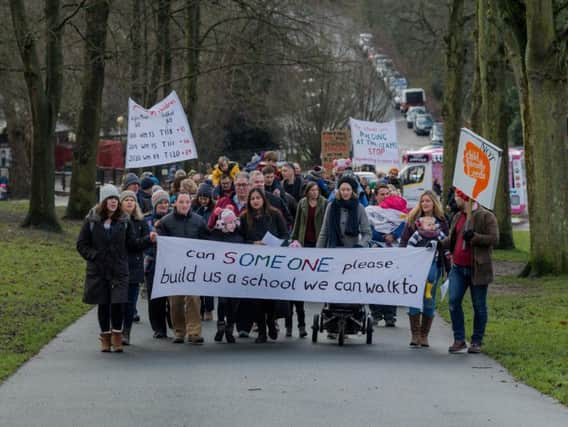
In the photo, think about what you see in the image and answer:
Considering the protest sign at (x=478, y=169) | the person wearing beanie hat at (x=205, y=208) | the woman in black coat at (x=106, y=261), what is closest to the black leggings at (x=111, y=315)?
the woman in black coat at (x=106, y=261)

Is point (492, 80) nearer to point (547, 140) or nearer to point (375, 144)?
point (375, 144)

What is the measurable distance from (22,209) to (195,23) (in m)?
7.44

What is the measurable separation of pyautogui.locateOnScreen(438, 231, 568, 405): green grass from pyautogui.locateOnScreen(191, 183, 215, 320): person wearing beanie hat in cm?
308

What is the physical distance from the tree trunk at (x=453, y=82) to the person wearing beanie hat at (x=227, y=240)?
19.7 meters

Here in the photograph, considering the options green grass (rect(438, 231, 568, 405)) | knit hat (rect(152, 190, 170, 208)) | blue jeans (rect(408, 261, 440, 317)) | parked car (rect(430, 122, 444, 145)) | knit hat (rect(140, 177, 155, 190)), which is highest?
parked car (rect(430, 122, 444, 145))

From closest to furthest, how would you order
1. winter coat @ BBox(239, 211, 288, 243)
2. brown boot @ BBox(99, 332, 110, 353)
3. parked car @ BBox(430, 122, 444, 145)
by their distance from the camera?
1. brown boot @ BBox(99, 332, 110, 353)
2. winter coat @ BBox(239, 211, 288, 243)
3. parked car @ BBox(430, 122, 444, 145)

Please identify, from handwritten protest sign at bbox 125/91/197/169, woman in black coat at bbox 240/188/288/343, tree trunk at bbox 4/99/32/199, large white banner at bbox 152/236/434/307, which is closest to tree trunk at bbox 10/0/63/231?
handwritten protest sign at bbox 125/91/197/169

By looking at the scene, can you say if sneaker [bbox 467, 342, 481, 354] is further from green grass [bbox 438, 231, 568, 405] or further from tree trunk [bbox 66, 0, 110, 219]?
tree trunk [bbox 66, 0, 110, 219]

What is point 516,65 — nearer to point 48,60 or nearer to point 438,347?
point 438,347

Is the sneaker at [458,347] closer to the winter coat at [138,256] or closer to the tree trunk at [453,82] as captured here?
the winter coat at [138,256]

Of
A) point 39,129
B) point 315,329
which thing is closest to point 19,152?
point 39,129

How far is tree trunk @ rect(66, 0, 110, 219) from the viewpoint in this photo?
31.6 meters

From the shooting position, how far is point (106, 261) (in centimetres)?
1315

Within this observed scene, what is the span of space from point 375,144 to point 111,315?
769 inches
